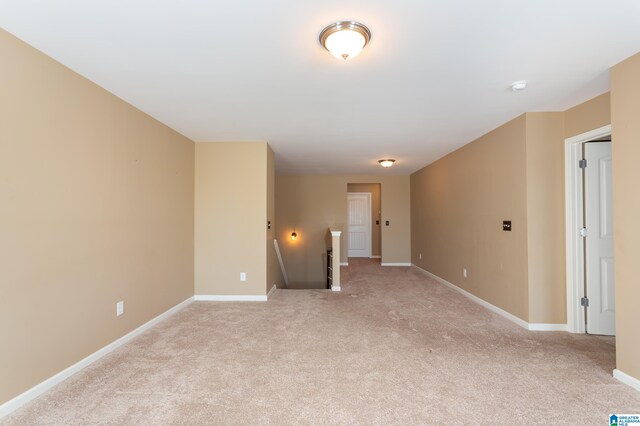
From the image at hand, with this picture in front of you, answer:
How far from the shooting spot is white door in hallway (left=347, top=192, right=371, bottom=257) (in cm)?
918

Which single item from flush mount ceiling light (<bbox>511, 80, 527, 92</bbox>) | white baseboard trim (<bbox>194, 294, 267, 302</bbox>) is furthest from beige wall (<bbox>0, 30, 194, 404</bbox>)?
flush mount ceiling light (<bbox>511, 80, 527, 92</bbox>)

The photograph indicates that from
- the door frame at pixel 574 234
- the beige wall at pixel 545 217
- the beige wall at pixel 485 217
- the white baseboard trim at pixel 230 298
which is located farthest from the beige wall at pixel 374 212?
the door frame at pixel 574 234

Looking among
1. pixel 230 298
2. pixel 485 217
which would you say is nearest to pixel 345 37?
pixel 485 217

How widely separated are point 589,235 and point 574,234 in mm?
119

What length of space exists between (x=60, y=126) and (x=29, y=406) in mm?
1884

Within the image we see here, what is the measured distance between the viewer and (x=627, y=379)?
2117 millimetres

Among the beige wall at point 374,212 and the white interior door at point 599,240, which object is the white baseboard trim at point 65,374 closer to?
the white interior door at point 599,240

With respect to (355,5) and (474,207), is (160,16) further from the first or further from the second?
(474,207)

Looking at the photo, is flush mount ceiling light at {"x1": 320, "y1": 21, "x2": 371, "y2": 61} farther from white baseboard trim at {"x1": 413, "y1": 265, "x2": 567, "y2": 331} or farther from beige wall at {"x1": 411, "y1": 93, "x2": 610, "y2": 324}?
white baseboard trim at {"x1": 413, "y1": 265, "x2": 567, "y2": 331}

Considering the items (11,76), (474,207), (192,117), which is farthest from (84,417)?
(474,207)

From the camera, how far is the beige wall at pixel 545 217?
3186mm

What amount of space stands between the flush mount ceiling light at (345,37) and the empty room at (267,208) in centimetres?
1

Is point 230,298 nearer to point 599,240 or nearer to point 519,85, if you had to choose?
point 519,85

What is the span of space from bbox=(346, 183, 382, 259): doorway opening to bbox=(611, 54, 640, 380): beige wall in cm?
700
